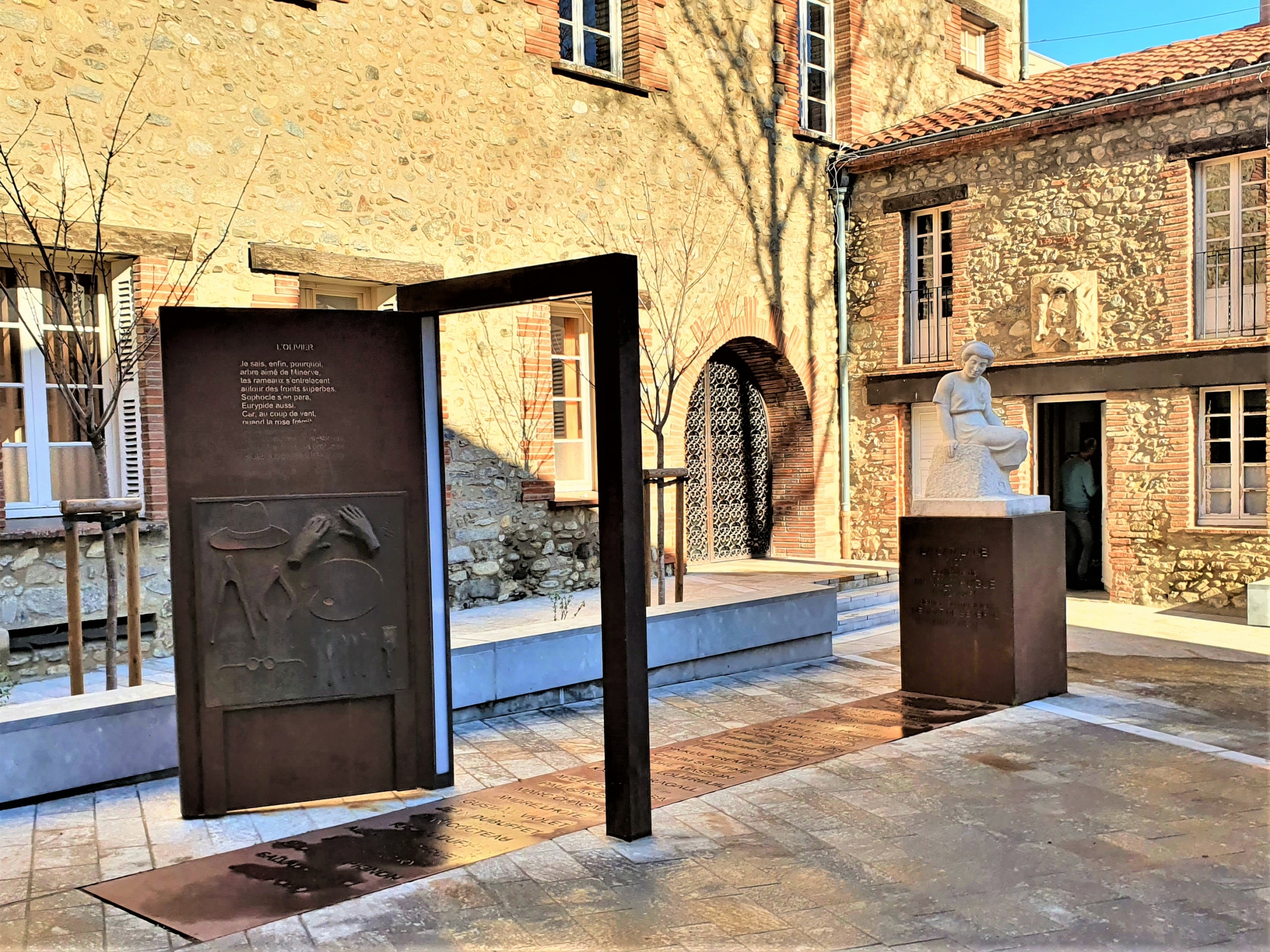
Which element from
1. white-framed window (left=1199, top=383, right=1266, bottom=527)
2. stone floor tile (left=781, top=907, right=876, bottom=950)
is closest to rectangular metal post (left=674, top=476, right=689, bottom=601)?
stone floor tile (left=781, top=907, right=876, bottom=950)

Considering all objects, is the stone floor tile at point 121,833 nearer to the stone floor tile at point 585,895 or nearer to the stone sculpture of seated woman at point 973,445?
the stone floor tile at point 585,895

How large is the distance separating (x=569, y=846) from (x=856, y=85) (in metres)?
10.6

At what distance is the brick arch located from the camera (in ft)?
39.6

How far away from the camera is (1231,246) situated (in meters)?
10.1

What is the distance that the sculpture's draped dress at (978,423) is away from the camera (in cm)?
633

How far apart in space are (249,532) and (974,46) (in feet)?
A: 44.3

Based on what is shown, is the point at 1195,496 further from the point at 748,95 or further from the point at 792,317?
the point at 748,95

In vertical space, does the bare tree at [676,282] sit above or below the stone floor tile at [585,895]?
above

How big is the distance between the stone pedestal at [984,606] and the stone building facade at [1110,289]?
15.3ft

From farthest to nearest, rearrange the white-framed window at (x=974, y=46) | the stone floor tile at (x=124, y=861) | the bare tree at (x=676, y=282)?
the white-framed window at (x=974, y=46)
the bare tree at (x=676, y=282)
the stone floor tile at (x=124, y=861)

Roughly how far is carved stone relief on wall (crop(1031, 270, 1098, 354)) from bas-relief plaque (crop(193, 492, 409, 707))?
8302mm

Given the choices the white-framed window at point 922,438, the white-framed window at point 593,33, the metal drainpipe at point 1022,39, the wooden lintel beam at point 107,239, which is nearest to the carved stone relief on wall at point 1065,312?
the white-framed window at point 922,438

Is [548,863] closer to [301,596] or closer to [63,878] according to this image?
[301,596]

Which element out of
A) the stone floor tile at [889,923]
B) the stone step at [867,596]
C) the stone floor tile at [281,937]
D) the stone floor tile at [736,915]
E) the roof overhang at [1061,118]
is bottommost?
the stone step at [867,596]
